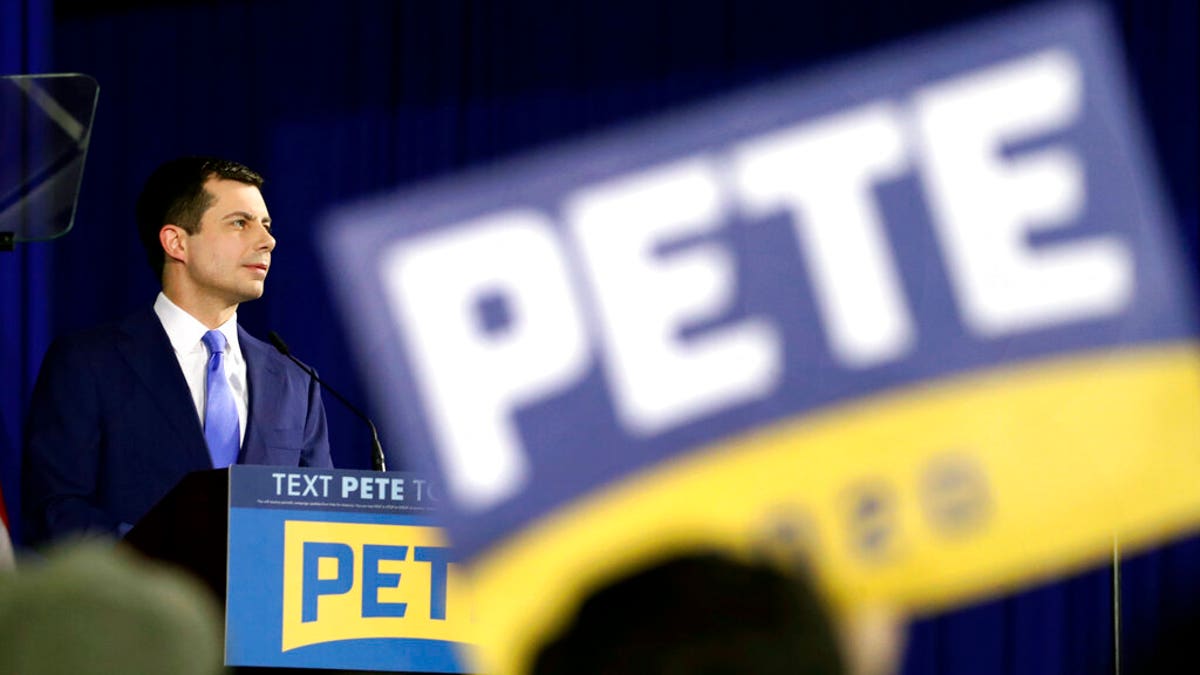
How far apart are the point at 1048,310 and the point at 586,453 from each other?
201mm

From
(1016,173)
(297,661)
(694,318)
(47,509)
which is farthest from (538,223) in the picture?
(47,509)

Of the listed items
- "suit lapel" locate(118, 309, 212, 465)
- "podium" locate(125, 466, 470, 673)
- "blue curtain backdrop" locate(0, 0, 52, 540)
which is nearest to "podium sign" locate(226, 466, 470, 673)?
"podium" locate(125, 466, 470, 673)

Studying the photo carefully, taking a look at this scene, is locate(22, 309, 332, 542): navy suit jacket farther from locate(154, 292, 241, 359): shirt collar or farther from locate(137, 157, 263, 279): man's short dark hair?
locate(137, 157, 263, 279): man's short dark hair

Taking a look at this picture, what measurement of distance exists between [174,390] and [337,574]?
76cm

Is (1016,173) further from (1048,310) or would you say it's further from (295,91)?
(295,91)

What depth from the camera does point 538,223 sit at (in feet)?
2.38

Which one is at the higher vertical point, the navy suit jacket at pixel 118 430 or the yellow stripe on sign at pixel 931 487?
the navy suit jacket at pixel 118 430

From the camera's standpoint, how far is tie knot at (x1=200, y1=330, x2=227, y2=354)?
117 inches

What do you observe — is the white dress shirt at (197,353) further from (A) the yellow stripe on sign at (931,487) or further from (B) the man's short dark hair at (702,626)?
(B) the man's short dark hair at (702,626)

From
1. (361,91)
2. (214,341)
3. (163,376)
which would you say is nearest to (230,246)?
(214,341)

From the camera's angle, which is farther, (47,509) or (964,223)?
(47,509)

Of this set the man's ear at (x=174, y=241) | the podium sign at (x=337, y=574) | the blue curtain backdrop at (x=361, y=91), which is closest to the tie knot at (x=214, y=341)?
the man's ear at (x=174, y=241)

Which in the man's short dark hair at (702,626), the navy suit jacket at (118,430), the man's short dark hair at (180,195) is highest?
the man's short dark hair at (180,195)

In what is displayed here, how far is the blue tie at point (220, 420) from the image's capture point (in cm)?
288
